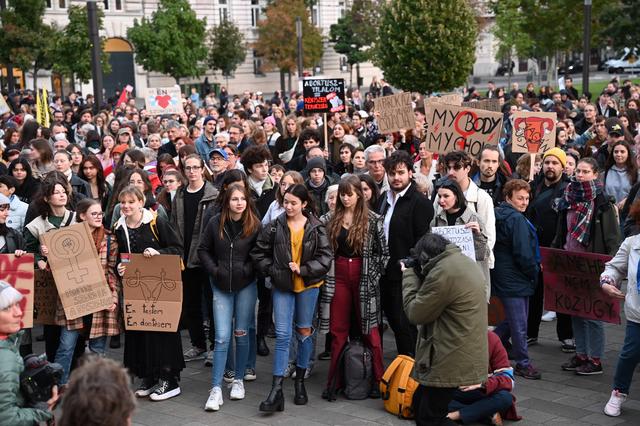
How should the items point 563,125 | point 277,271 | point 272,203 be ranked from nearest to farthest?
point 277,271 → point 272,203 → point 563,125

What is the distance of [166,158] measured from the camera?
11.2 metres

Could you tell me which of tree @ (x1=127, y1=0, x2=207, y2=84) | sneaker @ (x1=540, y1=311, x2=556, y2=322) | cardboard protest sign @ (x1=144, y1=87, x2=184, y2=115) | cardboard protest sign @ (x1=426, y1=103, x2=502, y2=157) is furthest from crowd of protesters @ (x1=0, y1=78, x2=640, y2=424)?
tree @ (x1=127, y1=0, x2=207, y2=84)

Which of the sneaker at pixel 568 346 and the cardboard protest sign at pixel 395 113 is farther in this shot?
the cardboard protest sign at pixel 395 113

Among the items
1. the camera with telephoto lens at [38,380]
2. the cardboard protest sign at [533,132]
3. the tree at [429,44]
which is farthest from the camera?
the tree at [429,44]

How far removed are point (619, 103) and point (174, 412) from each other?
61.1 feet

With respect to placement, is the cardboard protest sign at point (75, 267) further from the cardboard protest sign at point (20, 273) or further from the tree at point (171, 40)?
the tree at point (171, 40)

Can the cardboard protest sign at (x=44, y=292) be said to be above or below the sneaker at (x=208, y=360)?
above

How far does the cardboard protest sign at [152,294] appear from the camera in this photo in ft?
27.4

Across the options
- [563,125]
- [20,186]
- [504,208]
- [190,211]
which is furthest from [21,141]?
[504,208]

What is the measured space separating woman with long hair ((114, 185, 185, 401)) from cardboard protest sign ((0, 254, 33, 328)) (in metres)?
0.77

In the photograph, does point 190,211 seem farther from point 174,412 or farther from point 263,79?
point 263,79

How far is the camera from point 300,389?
27.0 ft

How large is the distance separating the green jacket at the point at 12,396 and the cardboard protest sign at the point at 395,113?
9.56m

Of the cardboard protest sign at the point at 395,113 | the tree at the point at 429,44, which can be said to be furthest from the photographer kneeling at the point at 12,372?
the tree at the point at 429,44
